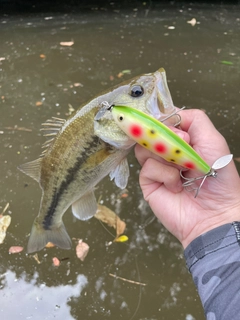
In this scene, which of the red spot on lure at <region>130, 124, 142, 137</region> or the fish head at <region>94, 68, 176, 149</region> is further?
the fish head at <region>94, 68, 176, 149</region>

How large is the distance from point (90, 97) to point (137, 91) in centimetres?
192

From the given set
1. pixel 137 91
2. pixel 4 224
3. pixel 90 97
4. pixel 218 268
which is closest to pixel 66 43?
pixel 90 97

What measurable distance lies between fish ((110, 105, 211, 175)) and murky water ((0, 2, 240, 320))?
1.38 m

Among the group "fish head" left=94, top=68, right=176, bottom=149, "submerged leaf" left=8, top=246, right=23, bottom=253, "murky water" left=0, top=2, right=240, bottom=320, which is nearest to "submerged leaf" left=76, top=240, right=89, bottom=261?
"murky water" left=0, top=2, right=240, bottom=320

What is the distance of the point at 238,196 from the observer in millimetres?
1570

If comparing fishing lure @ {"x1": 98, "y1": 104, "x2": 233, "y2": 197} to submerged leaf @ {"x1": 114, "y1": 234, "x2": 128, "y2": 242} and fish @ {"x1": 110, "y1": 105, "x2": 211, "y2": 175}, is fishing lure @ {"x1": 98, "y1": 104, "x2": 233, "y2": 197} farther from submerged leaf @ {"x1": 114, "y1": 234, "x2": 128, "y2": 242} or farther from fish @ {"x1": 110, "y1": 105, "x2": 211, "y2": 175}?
submerged leaf @ {"x1": 114, "y1": 234, "x2": 128, "y2": 242}

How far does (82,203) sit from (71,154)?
0.33 meters

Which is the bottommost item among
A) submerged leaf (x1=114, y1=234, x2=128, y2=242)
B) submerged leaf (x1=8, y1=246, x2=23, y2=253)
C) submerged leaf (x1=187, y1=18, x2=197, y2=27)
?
submerged leaf (x1=114, y1=234, x2=128, y2=242)

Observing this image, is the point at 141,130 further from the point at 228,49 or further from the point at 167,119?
the point at 228,49

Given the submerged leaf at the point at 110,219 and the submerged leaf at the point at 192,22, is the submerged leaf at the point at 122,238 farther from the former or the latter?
the submerged leaf at the point at 192,22

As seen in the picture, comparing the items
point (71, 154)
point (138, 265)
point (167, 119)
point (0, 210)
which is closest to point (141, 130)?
point (167, 119)

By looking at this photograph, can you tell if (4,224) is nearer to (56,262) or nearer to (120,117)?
(56,262)

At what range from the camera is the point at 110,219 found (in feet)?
9.20

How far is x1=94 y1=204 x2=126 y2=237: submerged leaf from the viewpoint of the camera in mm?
2744
